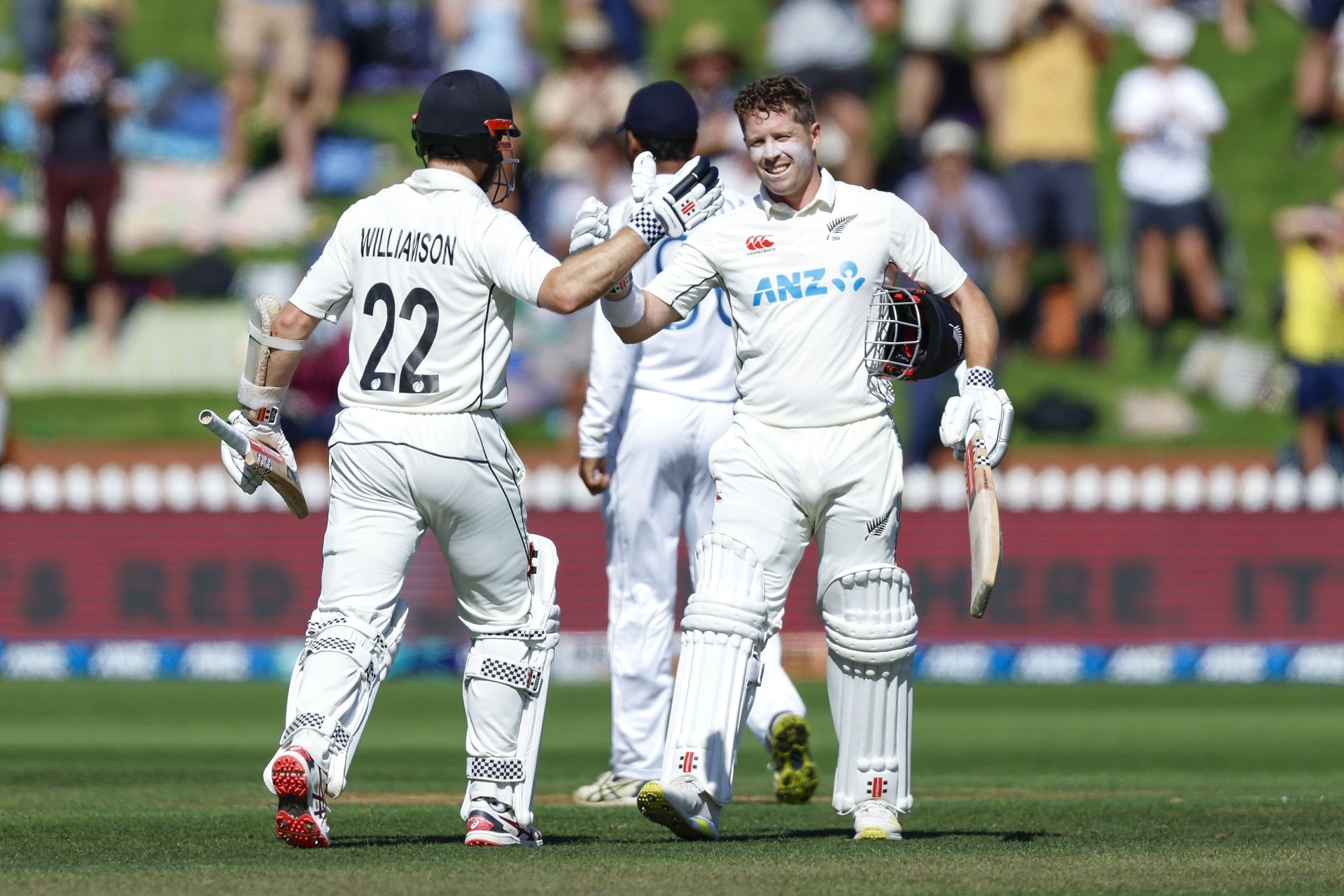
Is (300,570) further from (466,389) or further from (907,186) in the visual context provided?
(466,389)

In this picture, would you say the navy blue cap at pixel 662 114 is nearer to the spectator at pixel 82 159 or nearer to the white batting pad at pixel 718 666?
the white batting pad at pixel 718 666

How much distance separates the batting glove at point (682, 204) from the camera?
5.98 meters

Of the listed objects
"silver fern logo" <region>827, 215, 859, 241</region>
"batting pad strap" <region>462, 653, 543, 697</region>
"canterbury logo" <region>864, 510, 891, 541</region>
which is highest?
"silver fern logo" <region>827, 215, 859, 241</region>

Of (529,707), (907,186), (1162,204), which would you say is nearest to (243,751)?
(529,707)

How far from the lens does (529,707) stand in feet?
20.9

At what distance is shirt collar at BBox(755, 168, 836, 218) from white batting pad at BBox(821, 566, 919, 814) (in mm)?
1075

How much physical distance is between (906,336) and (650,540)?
2.04m

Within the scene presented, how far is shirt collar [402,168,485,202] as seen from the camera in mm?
6234

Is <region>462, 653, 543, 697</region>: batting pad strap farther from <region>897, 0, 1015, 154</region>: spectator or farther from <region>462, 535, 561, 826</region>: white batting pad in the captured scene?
<region>897, 0, 1015, 154</region>: spectator

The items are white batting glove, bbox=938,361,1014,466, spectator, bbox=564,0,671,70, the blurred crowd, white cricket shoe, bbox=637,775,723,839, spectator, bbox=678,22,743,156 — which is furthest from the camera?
spectator, bbox=564,0,671,70

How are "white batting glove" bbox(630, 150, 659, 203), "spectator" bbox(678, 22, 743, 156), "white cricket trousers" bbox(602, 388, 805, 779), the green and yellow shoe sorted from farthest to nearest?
"spectator" bbox(678, 22, 743, 156) → "white cricket trousers" bbox(602, 388, 805, 779) → the green and yellow shoe → "white batting glove" bbox(630, 150, 659, 203)

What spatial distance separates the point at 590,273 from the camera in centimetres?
590

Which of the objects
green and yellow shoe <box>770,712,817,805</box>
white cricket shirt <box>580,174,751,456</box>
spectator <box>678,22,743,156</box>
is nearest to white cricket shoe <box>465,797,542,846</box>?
green and yellow shoe <box>770,712,817,805</box>

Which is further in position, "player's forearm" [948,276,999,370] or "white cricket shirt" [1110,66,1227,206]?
→ "white cricket shirt" [1110,66,1227,206]
